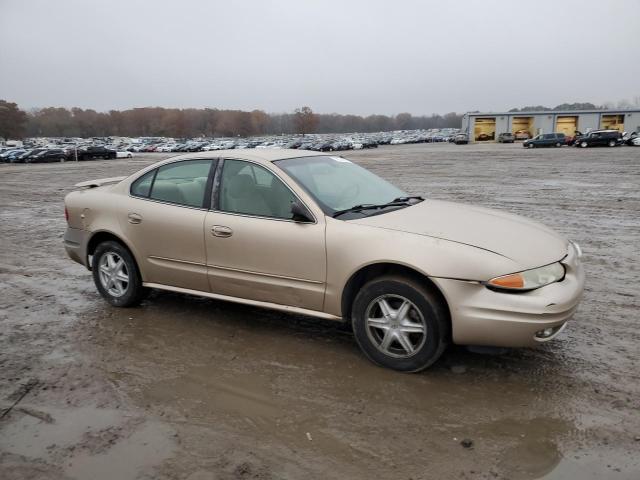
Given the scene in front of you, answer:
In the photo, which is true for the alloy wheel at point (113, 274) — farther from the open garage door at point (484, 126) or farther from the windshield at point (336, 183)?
the open garage door at point (484, 126)

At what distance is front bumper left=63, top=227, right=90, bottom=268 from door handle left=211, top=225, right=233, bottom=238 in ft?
5.69

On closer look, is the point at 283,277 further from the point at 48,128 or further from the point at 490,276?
the point at 48,128

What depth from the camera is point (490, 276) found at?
3570 millimetres

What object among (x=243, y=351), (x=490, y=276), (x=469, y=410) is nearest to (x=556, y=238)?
(x=490, y=276)

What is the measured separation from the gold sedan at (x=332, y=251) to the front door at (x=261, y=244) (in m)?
0.01

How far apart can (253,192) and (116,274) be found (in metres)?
1.86

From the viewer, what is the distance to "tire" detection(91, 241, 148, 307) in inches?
210

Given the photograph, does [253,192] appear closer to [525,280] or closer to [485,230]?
[485,230]

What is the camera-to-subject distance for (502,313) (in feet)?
11.6

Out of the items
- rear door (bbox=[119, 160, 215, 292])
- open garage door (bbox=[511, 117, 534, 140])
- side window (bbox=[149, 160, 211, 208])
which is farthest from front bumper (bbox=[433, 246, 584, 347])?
open garage door (bbox=[511, 117, 534, 140])

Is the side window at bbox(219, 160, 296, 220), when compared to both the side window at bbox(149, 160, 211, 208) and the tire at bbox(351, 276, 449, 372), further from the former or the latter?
the tire at bbox(351, 276, 449, 372)

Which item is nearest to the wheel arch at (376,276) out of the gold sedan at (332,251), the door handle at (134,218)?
the gold sedan at (332,251)

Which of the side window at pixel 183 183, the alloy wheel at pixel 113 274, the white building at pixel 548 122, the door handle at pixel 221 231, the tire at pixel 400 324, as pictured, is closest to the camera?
the tire at pixel 400 324

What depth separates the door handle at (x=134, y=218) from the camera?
517cm
